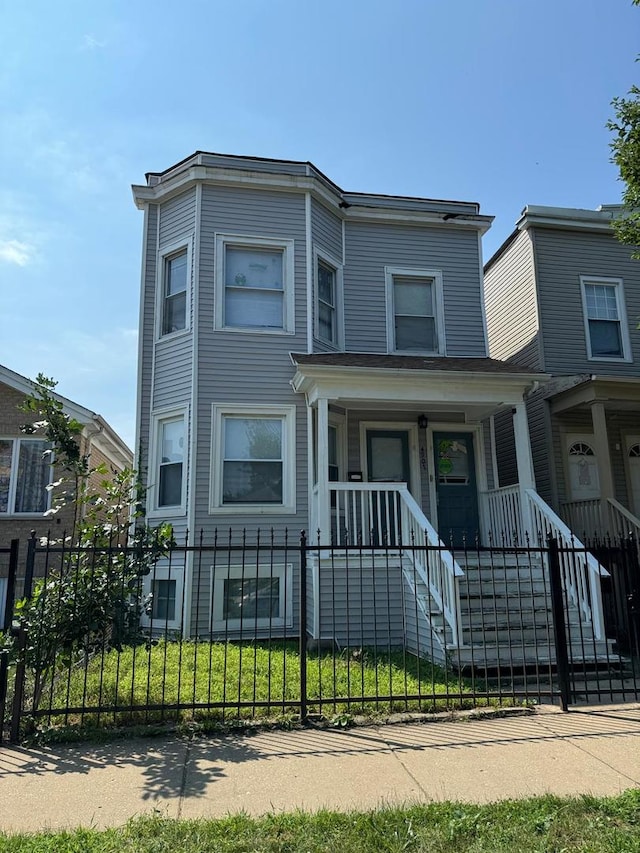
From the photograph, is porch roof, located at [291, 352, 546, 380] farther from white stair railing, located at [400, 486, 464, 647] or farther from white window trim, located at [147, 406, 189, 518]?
white window trim, located at [147, 406, 189, 518]

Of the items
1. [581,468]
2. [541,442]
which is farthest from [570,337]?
[581,468]

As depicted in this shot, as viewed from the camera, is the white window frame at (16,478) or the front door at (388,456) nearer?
the front door at (388,456)

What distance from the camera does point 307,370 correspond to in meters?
8.80

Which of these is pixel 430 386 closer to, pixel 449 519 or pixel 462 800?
pixel 449 519

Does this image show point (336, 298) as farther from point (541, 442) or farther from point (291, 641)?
point (291, 641)

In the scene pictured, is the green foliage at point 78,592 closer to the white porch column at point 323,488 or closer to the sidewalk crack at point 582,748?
the white porch column at point 323,488

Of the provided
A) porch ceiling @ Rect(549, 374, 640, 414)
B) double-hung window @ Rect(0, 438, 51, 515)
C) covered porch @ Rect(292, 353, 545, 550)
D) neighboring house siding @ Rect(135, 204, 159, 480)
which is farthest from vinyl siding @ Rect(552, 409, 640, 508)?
double-hung window @ Rect(0, 438, 51, 515)

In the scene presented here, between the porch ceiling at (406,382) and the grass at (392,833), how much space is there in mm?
6135

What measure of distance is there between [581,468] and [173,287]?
27.9 ft

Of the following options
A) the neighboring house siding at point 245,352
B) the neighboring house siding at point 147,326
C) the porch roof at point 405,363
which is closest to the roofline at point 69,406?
the neighboring house siding at point 147,326

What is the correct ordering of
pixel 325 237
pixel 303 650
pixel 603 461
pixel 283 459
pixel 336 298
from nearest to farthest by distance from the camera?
pixel 303 650 < pixel 603 461 < pixel 283 459 < pixel 325 237 < pixel 336 298

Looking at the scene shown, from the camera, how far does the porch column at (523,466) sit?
9.07m

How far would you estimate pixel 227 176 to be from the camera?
10484 mm

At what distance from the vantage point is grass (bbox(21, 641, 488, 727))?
17.1 ft
